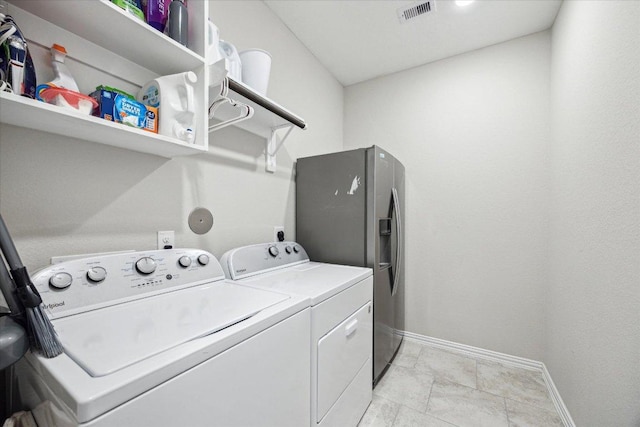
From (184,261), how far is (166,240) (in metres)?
0.19

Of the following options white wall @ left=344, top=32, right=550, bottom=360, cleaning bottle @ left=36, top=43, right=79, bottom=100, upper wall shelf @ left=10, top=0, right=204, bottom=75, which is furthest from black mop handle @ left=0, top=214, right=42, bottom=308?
white wall @ left=344, top=32, right=550, bottom=360

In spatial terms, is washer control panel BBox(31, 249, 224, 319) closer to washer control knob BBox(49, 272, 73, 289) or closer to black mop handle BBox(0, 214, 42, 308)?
washer control knob BBox(49, 272, 73, 289)

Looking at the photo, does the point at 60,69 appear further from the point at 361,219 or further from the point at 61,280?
the point at 361,219

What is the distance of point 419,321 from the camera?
251 centimetres

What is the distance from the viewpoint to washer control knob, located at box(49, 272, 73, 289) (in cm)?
80

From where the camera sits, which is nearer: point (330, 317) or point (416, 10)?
point (330, 317)

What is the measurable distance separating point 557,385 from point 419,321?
1.00 m

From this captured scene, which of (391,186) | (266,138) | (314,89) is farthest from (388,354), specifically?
(314,89)

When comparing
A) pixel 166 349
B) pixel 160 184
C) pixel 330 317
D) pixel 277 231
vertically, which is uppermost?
pixel 160 184

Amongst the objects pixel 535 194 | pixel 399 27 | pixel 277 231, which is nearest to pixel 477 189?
pixel 535 194

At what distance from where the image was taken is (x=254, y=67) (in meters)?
1.50

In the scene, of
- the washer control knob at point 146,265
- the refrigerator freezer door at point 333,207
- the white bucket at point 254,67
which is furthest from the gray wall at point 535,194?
the washer control knob at point 146,265

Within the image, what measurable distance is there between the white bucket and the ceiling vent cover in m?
1.15

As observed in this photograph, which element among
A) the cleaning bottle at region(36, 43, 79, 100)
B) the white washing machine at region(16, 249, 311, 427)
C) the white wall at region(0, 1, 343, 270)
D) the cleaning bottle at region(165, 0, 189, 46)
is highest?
the cleaning bottle at region(165, 0, 189, 46)
